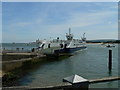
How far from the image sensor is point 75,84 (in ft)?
12.7

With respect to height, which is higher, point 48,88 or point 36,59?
point 48,88

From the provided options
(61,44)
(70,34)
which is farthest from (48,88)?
(70,34)

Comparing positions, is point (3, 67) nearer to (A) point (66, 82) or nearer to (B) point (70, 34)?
(A) point (66, 82)

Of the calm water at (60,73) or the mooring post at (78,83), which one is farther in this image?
the calm water at (60,73)

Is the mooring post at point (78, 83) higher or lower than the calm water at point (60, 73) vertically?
higher

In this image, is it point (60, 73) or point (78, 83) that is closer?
point (78, 83)

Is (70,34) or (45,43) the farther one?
(70,34)

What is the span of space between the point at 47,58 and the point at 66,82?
41.8 meters

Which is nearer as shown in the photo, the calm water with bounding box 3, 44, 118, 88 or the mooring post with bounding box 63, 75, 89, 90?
the mooring post with bounding box 63, 75, 89, 90

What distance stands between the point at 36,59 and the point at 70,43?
31.7 metres

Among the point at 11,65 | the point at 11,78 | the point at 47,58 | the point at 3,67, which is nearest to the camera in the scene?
the point at 11,78

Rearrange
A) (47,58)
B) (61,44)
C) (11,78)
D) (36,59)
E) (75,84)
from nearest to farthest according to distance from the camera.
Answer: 1. (75,84)
2. (11,78)
3. (36,59)
4. (47,58)
5. (61,44)

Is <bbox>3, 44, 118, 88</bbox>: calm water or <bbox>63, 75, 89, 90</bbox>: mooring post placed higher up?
<bbox>63, 75, 89, 90</bbox>: mooring post

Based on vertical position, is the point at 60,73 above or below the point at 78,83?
below
